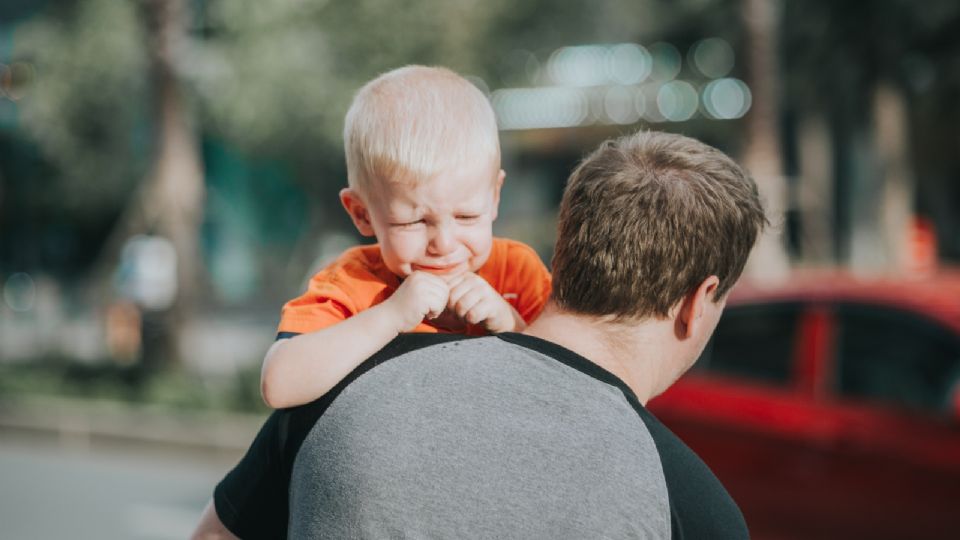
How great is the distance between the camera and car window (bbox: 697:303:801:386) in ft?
16.5

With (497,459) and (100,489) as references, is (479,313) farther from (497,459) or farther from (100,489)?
(100,489)

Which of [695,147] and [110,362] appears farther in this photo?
[110,362]

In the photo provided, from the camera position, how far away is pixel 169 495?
8477 millimetres

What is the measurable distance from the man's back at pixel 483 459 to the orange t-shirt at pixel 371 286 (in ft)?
0.87

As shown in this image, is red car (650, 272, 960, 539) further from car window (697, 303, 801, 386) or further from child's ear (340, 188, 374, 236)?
child's ear (340, 188, 374, 236)

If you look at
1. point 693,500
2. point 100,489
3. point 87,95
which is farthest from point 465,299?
point 87,95

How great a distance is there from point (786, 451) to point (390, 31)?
14548 millimetres

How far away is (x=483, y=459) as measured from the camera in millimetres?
1430

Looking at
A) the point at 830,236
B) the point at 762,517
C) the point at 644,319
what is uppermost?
the point at 644,319

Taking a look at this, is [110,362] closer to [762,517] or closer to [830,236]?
[762,517]

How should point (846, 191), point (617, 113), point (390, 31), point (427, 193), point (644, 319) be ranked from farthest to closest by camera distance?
1. point (846, 191)
2. point (617, 113)
3. point (390, 31)
4. point (427, 193)
5. point (644, 319)

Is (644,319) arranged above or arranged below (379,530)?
above

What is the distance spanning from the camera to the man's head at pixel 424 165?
171 cm

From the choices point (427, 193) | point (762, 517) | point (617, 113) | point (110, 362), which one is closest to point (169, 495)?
point (110, 362)
